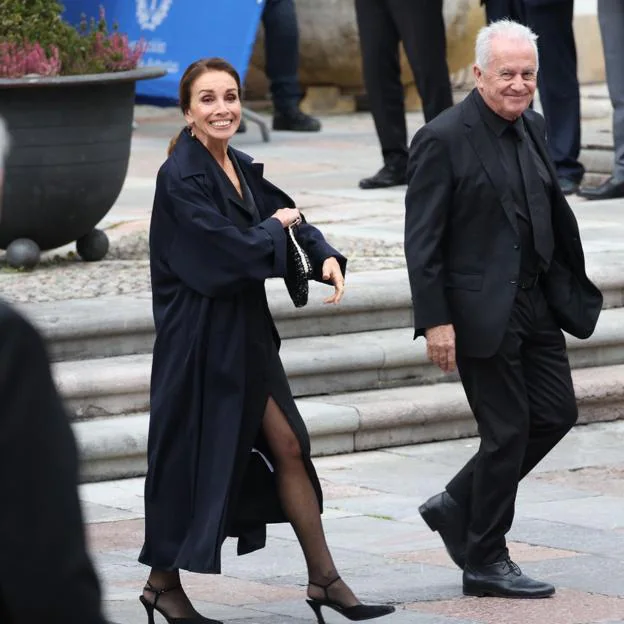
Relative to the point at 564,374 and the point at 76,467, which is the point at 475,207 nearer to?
the point at 564,374

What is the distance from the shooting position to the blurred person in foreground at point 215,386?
198 inches

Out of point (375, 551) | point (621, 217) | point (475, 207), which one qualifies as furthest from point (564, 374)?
point (621, 217)

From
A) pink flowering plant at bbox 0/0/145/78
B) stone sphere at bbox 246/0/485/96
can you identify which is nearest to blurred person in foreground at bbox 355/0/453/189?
pink flowering plant at bbox 0/0/145/78

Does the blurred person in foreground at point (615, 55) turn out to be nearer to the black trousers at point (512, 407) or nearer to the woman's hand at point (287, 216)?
the black trousers at point (512, 407)

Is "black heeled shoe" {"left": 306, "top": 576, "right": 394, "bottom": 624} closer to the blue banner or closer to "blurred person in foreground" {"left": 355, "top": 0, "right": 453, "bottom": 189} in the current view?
"blurred person in foreground" {"left": 355, "top": 0, "right": 453, "bottom": 189}

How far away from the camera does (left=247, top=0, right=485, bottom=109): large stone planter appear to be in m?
14.4

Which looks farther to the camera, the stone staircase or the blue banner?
the blue banner

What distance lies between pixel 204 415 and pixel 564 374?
3.58 ft

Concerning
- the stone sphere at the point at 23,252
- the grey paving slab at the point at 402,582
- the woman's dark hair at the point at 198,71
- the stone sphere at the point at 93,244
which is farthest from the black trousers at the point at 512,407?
the stone sphere at the point at 93,244

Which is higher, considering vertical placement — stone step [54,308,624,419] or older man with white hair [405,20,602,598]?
older man with white hair [405,20,602,598]

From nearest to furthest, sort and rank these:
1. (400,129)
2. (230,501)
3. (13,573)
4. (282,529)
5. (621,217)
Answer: (13,573), (230,501), (282,529), (621,217), (400,129)

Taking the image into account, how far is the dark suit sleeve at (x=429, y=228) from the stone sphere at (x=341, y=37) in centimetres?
911

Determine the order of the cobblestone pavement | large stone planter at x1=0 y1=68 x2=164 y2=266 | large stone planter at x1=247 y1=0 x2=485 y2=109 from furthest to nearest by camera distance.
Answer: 1. large stone planter at x1=247 y1=0 x2=485 y2=109
2. the cobblestone pavement
3. large stone planter at x1=0 y1=68 x2=164 y2=266

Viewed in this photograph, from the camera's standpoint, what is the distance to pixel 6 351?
2.10m
